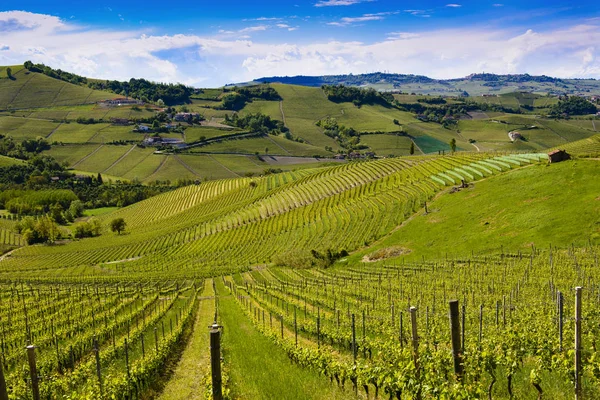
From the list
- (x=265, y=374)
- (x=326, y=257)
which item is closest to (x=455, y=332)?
(x=265, y=374)

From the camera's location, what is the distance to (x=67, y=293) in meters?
48.9

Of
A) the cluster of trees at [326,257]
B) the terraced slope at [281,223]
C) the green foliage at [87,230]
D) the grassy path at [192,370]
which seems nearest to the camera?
the grassy path at [192,370]

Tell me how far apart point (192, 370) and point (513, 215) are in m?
61.8

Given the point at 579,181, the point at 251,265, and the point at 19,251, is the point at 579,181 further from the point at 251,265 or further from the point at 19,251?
the point at 19,251

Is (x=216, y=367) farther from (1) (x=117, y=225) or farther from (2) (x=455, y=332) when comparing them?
(1) (x=117, y=225)

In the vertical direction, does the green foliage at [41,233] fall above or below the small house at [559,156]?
below

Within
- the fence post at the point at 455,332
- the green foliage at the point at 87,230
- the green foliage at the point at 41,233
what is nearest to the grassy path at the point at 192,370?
the fence post at the point at 455,332

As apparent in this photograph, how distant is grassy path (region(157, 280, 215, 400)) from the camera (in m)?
18.8

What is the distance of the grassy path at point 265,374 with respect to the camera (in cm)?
1664

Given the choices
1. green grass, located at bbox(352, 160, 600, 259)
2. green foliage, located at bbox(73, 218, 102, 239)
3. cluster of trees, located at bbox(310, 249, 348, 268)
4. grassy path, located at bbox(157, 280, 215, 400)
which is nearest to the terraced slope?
cluster of trees, located at bbox(310, 249, 348, 268)

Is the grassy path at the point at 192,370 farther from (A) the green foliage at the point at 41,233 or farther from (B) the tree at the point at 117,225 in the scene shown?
(A) the green foliage at the point at 41,233

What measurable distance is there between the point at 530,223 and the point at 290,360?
5521 cm

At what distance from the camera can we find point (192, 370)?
22.3m

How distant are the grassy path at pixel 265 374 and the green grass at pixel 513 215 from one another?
44617mm
